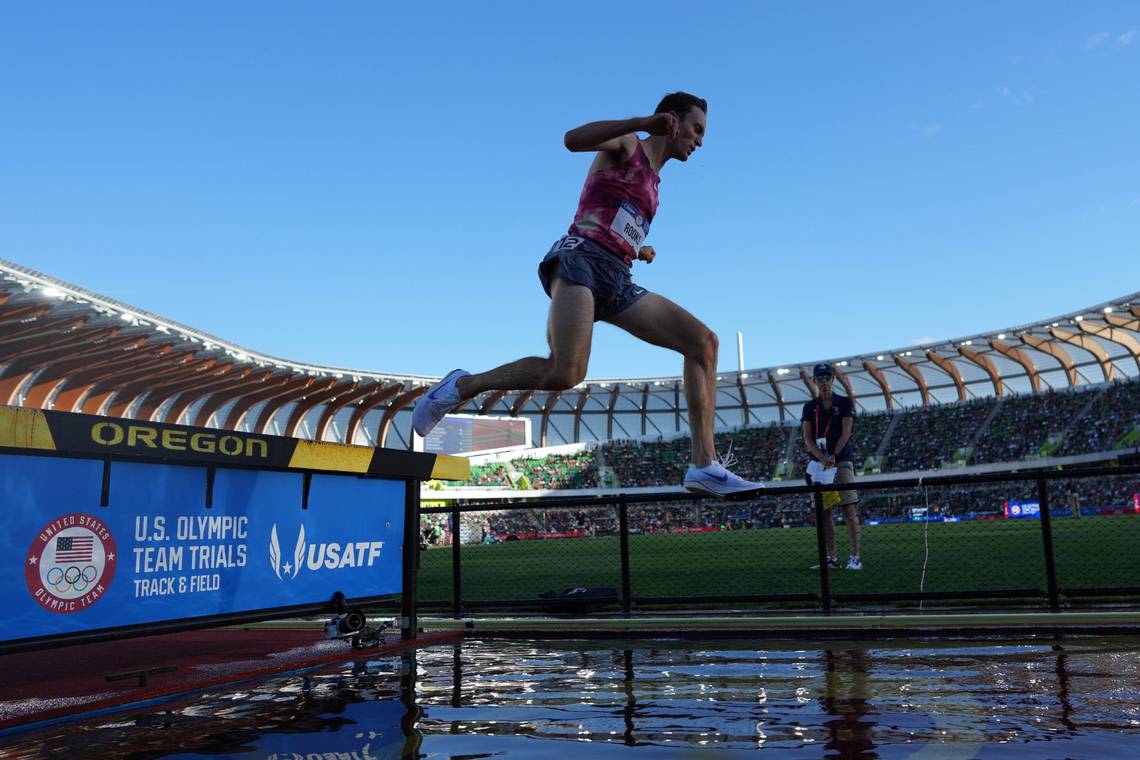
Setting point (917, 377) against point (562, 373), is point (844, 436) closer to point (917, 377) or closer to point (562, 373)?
point (562, 373)

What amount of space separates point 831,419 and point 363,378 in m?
45.8

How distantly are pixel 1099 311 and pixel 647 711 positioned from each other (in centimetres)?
4958

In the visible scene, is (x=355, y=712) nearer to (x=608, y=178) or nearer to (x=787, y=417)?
(x=608, y=178)

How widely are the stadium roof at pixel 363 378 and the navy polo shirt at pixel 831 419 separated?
24.8 meters

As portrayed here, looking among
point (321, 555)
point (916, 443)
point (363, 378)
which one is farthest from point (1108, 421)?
point (321, 555)

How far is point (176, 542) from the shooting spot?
432 centimetres

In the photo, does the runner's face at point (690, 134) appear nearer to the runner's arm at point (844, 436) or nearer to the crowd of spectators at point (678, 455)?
the runner's arm at point (844, 436)

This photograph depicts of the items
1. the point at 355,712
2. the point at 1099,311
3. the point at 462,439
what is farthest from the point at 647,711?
the point at 462,439

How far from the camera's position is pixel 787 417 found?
6712 centimetres

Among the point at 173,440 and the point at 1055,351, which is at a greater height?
the point at 1055,351

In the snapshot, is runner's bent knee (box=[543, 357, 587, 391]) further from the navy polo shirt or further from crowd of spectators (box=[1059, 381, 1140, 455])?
crowd of spectators (box=[1059, 381, 1140, 455])

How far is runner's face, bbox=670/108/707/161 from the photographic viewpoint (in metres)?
4.29

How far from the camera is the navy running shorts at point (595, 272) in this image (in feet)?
13.4

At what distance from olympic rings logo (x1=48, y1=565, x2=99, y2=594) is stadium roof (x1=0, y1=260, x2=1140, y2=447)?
2750 cm
